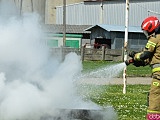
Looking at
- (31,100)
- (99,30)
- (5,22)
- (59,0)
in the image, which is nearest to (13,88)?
(31,100)

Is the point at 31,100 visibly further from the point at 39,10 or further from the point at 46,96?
the point at 39,10

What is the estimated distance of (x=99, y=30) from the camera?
51.6 metres

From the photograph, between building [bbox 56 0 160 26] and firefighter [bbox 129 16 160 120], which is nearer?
firefighter [bbox 129 16 160 120]

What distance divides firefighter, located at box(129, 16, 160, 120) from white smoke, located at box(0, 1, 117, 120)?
1.19 metres

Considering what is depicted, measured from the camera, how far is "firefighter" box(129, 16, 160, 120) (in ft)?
26.5

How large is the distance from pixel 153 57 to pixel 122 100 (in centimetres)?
581

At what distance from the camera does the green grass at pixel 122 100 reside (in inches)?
438

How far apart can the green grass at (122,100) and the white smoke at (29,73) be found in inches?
59.8

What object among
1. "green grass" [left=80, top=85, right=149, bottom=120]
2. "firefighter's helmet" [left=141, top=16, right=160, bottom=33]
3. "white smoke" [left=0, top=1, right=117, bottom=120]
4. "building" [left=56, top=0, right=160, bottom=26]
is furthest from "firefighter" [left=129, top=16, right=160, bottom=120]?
"building" [left=56, top=0, right=160, bottom=26]

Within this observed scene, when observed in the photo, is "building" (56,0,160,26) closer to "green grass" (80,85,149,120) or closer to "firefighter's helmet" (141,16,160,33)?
"green grass" (80,85,149,120)

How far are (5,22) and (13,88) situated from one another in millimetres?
1069

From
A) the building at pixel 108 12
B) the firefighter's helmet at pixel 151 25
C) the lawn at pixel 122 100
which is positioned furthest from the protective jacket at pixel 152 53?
the building at pixel 108 12

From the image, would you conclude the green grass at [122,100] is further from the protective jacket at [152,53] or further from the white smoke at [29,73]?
the protective jacket at [152,53]

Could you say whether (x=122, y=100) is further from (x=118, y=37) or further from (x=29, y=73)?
(x=118, y=37)
